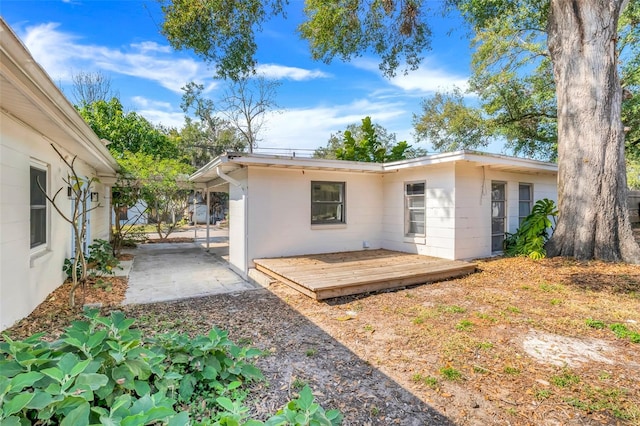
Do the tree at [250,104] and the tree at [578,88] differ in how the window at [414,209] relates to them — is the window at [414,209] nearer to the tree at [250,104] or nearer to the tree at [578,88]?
the tree at [578,88]

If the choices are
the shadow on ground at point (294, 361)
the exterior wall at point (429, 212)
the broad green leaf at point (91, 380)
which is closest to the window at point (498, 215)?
the exterior wall at point (429, 212)

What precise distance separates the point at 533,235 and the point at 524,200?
1.71 metres

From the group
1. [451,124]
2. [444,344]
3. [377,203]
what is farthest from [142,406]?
[451,124]

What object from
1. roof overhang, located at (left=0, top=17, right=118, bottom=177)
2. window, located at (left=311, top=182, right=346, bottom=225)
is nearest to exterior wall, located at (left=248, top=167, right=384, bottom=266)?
window, located at (left=311, top=182, right=346, bottom=225)

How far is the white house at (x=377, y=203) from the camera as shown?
7160mm

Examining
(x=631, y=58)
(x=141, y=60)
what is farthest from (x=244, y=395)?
(x=631, y=58)

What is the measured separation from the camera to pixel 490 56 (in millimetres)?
11922

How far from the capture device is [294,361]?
310 cm

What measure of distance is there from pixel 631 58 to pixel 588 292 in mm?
10847

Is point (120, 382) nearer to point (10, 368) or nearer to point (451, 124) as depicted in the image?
point (10, 368)

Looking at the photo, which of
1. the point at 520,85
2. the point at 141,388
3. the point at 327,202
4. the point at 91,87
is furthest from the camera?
the point at 91,87

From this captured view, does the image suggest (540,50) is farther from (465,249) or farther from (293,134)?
(293,134)

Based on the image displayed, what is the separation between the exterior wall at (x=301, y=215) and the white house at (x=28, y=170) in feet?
10.9

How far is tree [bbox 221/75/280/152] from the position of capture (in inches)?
858
